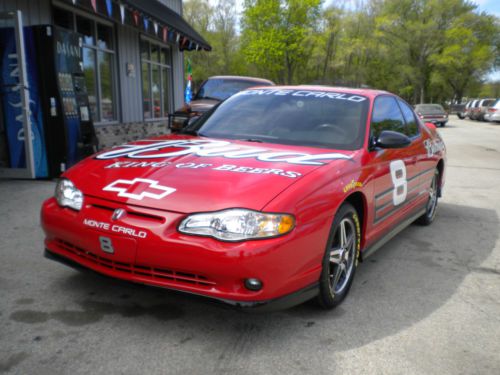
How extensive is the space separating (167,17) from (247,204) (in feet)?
37.7

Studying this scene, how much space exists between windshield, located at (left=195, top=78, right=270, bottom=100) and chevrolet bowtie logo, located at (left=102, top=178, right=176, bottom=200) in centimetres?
859

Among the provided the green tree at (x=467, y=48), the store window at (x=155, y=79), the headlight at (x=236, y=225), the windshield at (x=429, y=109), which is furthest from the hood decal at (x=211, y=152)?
the green tree at (x=467, y=48)

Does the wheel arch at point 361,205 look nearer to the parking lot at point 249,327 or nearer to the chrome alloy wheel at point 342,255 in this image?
the chrome alloy wheel at point 342,255

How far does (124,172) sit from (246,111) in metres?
1.48

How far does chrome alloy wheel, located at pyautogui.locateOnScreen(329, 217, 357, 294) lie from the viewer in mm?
3166

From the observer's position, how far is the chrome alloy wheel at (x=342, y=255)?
317 cm

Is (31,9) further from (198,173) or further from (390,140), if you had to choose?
(390,140)

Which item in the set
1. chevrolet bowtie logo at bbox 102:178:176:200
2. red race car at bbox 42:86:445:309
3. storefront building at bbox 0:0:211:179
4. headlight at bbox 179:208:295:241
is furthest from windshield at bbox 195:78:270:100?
headlight at bbox 179:208:295:241

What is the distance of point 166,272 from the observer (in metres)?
2.60

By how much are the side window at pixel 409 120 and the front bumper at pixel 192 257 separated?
246 centimetres

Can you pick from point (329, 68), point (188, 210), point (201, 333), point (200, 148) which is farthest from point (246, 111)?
point (329, 68)

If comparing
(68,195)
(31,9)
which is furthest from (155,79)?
(68,195)

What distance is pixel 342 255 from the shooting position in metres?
3.24

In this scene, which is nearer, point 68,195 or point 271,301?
point 271,301
